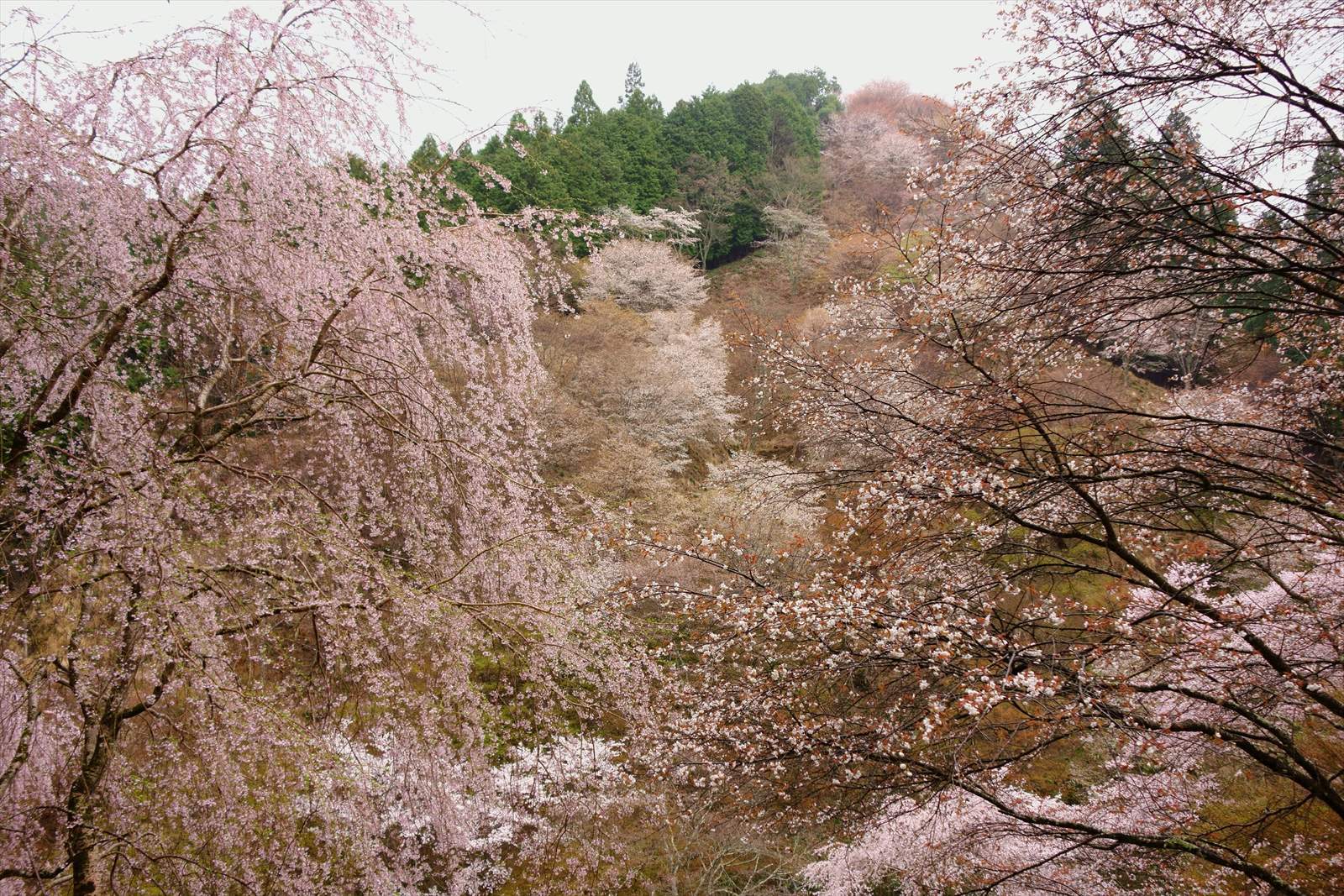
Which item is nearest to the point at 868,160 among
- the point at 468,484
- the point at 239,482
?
the point at 468,484

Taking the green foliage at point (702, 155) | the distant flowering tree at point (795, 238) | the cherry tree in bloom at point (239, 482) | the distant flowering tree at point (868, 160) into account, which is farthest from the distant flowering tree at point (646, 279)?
the cherry tree in bloom at point (239, 482)

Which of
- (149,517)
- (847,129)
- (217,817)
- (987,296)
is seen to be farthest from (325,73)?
(847,129)

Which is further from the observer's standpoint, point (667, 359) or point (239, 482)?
point (667, 359)

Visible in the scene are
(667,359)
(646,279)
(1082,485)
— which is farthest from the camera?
(646,279)

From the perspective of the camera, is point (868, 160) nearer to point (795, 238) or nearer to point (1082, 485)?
point (795, 238)

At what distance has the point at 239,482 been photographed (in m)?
3.36

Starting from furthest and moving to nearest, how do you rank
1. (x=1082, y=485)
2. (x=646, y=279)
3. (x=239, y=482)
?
(x=646, y=279)
(x=1082, y=485)
(x=239, y=482)

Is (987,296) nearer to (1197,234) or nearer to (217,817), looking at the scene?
(1197,234)

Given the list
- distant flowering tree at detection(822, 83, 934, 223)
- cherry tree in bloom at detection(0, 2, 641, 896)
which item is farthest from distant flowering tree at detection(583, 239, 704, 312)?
cherry tree in bloom at detection(0, 2, 641, 896)

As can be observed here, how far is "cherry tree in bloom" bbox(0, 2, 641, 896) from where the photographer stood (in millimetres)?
2463

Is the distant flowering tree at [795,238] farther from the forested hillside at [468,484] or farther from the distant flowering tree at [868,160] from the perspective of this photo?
the forested hillside at [468,484]

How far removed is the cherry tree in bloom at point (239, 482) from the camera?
2463mm

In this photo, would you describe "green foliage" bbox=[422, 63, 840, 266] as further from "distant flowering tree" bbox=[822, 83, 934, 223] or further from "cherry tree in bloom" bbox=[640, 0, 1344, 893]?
"cherry tree in bloom" bbox=[640, 0, 1344, 893]

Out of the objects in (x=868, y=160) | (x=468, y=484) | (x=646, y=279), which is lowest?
(x=468, y=484)
